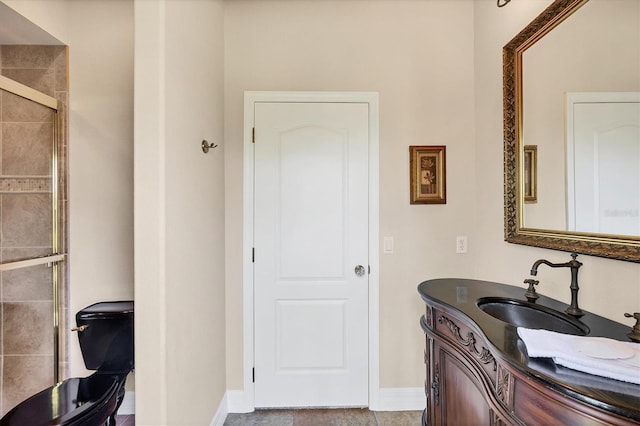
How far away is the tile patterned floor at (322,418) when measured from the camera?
196cm

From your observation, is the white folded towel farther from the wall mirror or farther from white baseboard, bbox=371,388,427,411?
white baseboard, bbox=371,388,427,411

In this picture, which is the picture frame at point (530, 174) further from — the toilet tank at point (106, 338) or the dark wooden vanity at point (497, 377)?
the toilet tank at point (106, 338)

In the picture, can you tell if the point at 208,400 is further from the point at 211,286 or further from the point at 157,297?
the point at 157,297

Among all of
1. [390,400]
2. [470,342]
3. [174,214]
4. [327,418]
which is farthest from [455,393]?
[174,214]

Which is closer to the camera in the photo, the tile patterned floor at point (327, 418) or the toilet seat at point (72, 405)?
the toilet seat at point (72, 405)

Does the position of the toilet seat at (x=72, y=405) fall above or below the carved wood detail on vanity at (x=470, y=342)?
below

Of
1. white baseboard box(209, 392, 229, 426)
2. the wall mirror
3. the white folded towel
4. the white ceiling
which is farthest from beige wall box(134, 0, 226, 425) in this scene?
the wall mirror

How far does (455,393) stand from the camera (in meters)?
1.29

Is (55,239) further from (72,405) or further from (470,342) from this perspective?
(470,342)

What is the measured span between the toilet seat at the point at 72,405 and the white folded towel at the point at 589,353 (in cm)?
164

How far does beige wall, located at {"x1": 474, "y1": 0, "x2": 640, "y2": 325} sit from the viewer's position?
4.24ft

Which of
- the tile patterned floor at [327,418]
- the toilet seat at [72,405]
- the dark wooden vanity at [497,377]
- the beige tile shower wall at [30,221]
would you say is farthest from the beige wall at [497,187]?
the beige tile shower wall at [30,221]

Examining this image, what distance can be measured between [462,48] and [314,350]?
238 centimetres

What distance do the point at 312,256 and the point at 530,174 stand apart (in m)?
1.38
